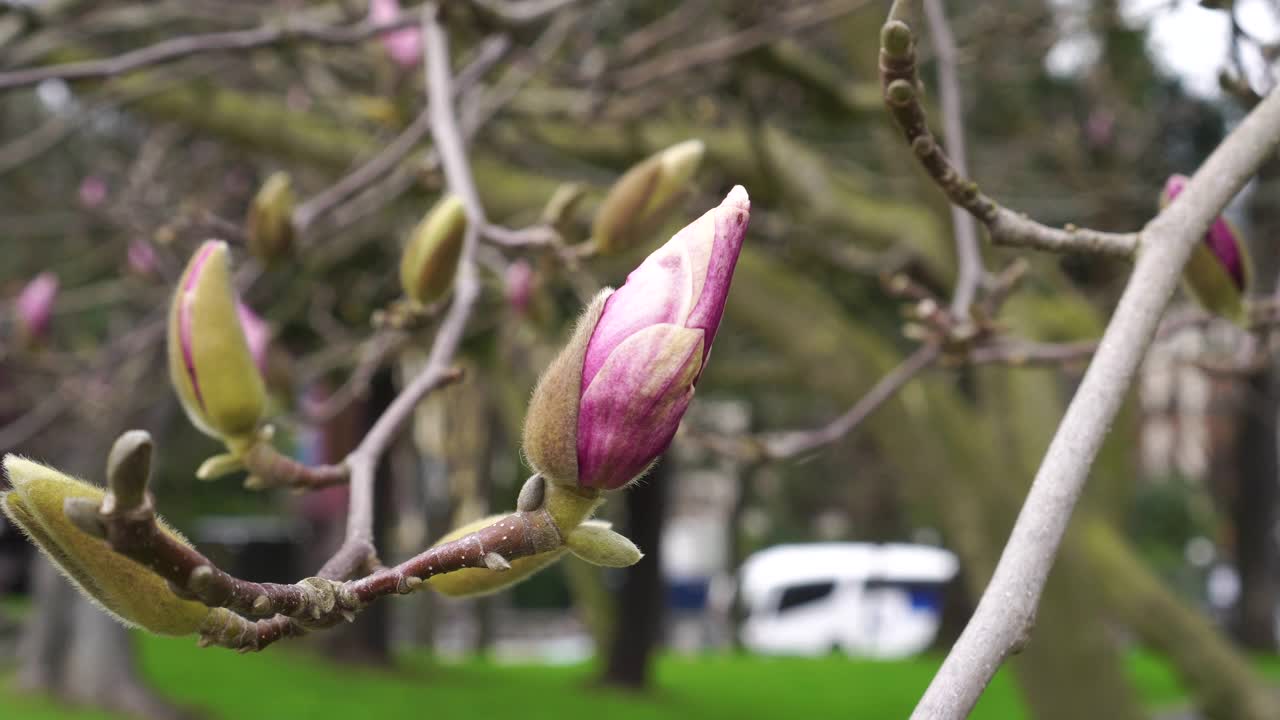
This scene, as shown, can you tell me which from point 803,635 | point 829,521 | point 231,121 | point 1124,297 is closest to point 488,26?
point 1124,297

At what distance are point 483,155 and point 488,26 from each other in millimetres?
1883

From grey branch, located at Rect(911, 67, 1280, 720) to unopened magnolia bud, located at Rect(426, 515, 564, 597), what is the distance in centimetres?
21

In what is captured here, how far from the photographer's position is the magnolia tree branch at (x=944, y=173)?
2.20ft

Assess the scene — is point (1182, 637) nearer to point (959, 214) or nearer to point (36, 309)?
point (959, 214)

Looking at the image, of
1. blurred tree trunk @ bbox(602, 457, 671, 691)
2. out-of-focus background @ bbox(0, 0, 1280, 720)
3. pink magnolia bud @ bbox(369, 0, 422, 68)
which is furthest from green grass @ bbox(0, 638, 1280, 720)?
pink magnolia bud @ bbox(369, 0, 422, 68)

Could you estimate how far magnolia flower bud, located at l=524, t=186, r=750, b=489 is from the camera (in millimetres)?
528

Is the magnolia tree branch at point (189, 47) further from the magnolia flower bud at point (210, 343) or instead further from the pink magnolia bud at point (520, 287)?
the magnolia flower bud at point (210, 343)

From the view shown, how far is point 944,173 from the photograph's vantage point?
742 mm

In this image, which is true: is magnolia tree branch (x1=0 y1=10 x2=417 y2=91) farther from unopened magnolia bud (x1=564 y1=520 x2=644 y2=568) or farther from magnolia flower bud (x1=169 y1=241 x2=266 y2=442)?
unopened magnolia bud (x1=564 y1=520 x2=644 y2=568)

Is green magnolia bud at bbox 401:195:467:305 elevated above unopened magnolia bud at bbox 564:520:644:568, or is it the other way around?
green magnolia bud at bbox 401:195:467:305

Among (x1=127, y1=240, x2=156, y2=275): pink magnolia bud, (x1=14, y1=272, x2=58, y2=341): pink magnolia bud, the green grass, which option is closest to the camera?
(x1=14, y1=272, x2=58, y2=341): pink magnolia bud

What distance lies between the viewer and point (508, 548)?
0.57 m

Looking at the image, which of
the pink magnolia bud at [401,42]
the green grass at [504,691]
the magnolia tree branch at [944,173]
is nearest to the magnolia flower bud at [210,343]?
the magnolia tree branch at [944,173]

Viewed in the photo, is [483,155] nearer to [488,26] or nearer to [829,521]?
[488,26]
